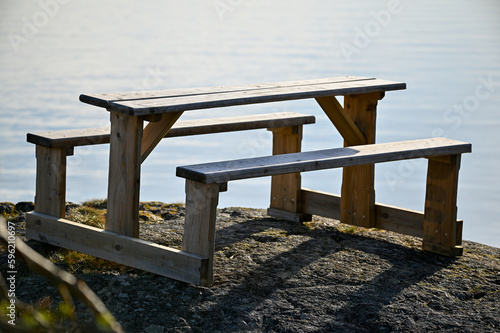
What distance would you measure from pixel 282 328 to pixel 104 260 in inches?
56.6

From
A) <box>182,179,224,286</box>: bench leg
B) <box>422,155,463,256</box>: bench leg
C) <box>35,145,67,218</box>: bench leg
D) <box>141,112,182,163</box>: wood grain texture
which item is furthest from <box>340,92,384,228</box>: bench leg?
<box>35,145,67,218</box>: bench leg

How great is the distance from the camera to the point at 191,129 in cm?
506

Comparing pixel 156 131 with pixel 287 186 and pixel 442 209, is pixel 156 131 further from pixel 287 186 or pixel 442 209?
pixel 442 209

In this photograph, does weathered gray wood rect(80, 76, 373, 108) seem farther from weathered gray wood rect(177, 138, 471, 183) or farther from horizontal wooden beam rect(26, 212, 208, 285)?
horizontal wooden beam rect(26, 212, 208, 285)

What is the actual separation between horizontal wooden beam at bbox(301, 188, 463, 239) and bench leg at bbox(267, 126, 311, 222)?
0.07 metres

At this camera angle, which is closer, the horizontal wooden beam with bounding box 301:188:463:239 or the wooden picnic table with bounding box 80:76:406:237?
the wooden picnic table with bounding box 80:76:406:237

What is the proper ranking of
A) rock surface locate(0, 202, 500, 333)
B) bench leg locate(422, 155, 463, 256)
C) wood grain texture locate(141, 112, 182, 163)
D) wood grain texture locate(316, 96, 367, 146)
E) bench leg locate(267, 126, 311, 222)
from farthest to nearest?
bench leg locate(267, 126, 311, 222) → wood grain texture locate(316, 96, 367, 146) → bench leg locate(422, 155, 463, 256) → wood grain texture locate(141, 112, 182, 163) → rock surface locate(0, 202, 500, 333)

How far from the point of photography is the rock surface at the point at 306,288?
350 centimetres

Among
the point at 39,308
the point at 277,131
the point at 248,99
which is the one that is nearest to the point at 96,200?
the point at 277,131

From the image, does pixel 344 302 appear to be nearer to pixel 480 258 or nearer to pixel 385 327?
pixel 385 327

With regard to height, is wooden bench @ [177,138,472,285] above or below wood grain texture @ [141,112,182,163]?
below

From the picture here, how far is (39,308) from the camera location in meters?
3.43

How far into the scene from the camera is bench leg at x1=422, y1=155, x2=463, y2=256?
15.4 feet

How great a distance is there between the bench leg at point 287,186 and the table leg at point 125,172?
1663mm
